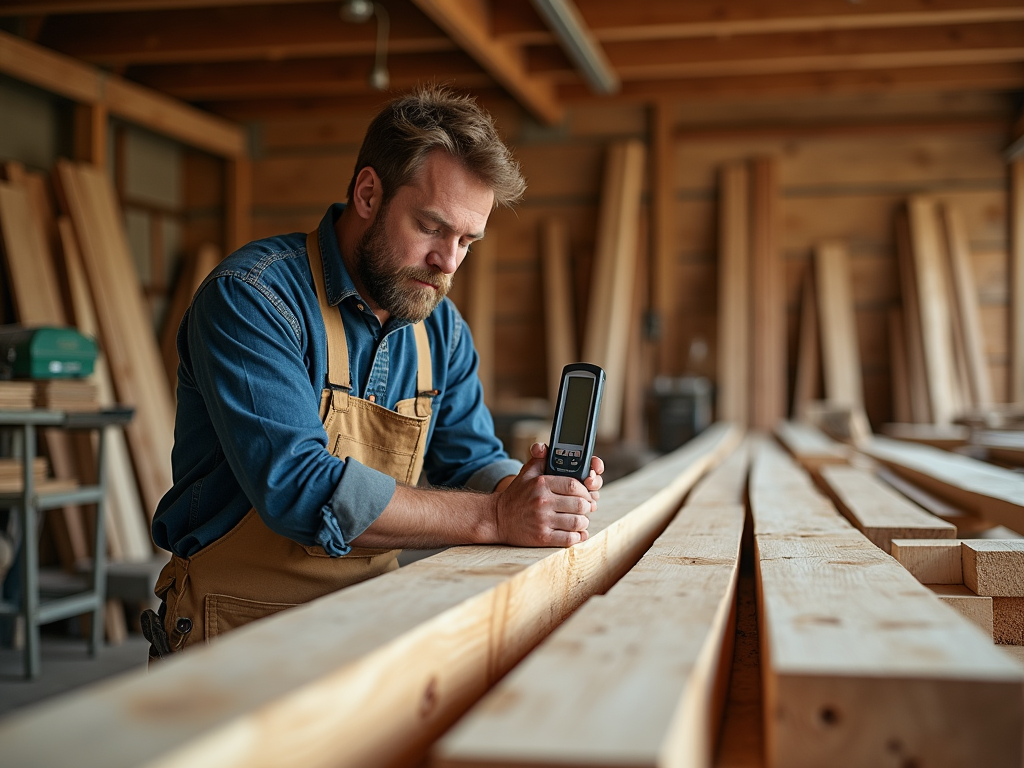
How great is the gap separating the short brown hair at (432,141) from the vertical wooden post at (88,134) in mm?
4858

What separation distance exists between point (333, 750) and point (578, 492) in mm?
857

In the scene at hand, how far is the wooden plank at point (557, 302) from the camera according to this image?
23.5 feet

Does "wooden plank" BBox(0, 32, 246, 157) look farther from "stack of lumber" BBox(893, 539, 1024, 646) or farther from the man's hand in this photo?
"stack of lumber" BBox(893, 539, 1024, 646)

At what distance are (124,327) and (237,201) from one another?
2.47 metres

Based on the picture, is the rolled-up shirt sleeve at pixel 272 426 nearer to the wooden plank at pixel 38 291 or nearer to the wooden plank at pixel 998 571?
the wooden plank at pixel 998 571

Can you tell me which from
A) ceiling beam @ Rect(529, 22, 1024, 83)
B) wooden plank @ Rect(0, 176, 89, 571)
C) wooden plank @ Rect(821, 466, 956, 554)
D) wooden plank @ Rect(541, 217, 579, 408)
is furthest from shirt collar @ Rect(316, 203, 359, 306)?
wooden plank @ Rect(541, 217, 579, 408)

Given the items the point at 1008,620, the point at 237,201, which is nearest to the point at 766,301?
the point at 237,201

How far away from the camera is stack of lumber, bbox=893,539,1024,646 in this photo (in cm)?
137

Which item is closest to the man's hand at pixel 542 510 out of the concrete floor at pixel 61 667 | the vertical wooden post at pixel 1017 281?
the concrete floor at pixel 61 667

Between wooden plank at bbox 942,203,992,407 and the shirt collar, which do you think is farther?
wooden plank at bbox 942,203,992,407

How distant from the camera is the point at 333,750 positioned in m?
0.74

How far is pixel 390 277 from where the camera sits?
182 cm

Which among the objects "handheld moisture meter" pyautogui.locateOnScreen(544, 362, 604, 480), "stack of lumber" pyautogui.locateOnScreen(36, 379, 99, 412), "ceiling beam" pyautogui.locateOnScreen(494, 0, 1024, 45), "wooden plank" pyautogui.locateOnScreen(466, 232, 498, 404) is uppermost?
"ceiling beam" pyautogui.locateOnScreen(494, 0, 1024, 45)

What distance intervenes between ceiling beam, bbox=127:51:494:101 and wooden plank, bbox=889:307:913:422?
141 inches
